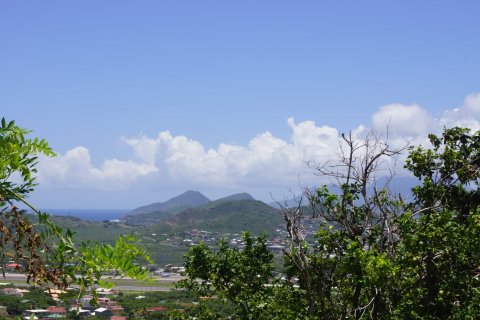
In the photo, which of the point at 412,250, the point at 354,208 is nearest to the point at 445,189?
the point at 354,208

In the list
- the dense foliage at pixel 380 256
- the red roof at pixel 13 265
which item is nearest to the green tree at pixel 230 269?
the dense foliage at pixel 380 256

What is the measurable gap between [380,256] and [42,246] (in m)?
6.11

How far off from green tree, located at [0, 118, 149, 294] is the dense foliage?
579 cm

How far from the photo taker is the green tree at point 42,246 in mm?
2246

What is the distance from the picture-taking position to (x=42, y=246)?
2441 millimetres

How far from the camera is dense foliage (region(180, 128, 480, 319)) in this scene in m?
8.32

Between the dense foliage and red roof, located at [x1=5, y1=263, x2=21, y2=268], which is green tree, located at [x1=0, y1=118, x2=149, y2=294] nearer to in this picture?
red roof, located at [x1=5, y1=263, x2=21, y2=268]

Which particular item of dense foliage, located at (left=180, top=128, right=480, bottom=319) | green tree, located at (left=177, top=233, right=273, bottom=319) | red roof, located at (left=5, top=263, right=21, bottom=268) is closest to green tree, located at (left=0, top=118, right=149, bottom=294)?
red roof, located at (left=5, top=263, right=21, bottom=268)

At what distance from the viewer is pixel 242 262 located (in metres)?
13.2

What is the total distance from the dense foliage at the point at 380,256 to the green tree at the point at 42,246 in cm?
579

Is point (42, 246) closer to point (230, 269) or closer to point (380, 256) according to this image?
point (380, 256)

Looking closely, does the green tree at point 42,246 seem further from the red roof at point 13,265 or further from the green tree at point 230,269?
the green tree at point 230,269

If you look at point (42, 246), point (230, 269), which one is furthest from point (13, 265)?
point (230, 269)

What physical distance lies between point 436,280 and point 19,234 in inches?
319
